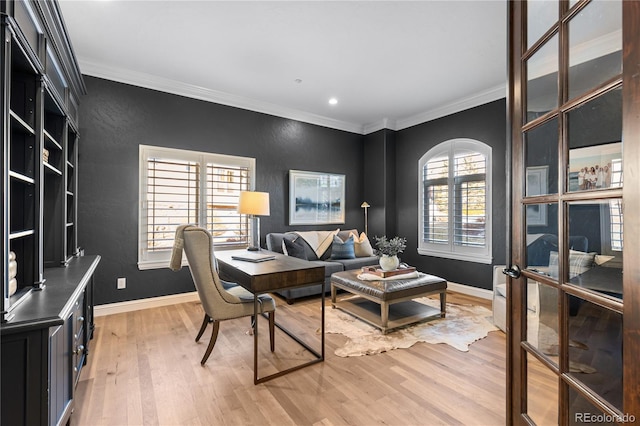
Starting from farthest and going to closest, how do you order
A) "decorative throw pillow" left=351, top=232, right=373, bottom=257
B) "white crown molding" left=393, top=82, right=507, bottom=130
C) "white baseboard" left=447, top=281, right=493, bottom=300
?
"decorative throw pillow" left=351, top=232, right=373, bottom=257, "white baseboard" left=447, top=281, right=493, bottom=300, "white crown molding" left=393, top=82, right=507, bottom=130

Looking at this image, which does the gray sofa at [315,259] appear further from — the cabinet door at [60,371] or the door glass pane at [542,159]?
the door glass pane at [542,159]

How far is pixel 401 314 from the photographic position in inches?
134

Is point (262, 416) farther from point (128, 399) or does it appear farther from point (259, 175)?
point (259, 175)

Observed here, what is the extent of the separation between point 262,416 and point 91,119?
3.69m

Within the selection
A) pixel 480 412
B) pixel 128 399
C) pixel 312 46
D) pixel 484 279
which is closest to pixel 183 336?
pixel 128 399

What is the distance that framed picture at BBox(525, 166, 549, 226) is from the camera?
4.11ft

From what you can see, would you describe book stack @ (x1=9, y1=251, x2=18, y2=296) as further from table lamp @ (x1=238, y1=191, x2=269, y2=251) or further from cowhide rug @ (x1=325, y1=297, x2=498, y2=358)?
cowhide rug @ (x1=325, y1=297, x2=498, y2=358)

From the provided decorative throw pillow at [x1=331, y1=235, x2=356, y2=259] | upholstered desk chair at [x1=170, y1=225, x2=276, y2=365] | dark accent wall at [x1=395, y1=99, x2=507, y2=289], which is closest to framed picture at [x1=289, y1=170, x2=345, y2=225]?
decorative throw pillow at [x1=331, y1=235, x2=356, y2=259]

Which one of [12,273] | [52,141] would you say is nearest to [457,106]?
[52,141]

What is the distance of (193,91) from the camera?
13.4 feet

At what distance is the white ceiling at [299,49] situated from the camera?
Answer: 2580mm

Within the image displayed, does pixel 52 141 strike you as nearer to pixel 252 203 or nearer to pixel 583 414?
pixel 252 203

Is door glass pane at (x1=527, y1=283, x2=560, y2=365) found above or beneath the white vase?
above

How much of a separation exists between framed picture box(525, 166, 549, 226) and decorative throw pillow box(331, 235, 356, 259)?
3547 millimetres
